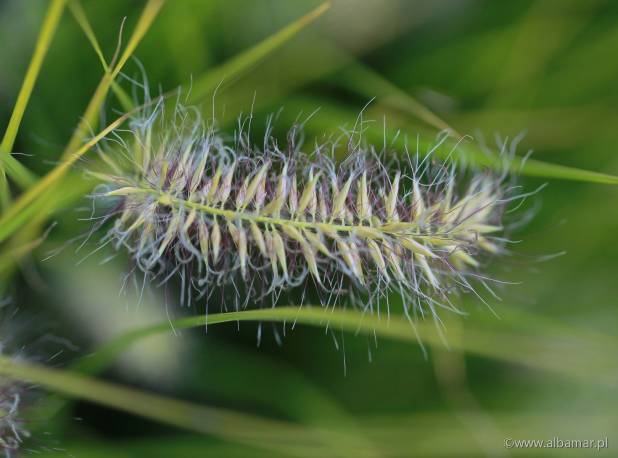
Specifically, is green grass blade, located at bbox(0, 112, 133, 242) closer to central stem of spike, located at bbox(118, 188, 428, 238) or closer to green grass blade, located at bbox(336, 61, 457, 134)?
central stem of spike, located at bbox(118, 188, 428, 238)

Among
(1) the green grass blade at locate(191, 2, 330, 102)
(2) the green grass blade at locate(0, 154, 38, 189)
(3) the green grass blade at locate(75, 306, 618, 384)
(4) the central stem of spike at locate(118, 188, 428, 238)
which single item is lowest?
(4) the central stem of spike at locate(118, 188, 428, 238)

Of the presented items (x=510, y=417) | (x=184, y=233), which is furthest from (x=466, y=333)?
(x=184, y=233)

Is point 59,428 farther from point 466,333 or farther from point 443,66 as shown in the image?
point 443,66

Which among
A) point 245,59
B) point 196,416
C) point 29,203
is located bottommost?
point 196,416

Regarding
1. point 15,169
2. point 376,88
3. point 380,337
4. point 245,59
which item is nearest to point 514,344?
point 380,337

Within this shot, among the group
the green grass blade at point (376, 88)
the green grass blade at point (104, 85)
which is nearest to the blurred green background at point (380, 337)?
the green grass blade at point (376, 88)

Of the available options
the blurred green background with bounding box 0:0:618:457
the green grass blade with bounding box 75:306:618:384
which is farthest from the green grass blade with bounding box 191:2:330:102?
the green grass blade with bounding box 75:306:618:384

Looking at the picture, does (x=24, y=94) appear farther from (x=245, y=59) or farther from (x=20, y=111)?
(x=245, y=59)
